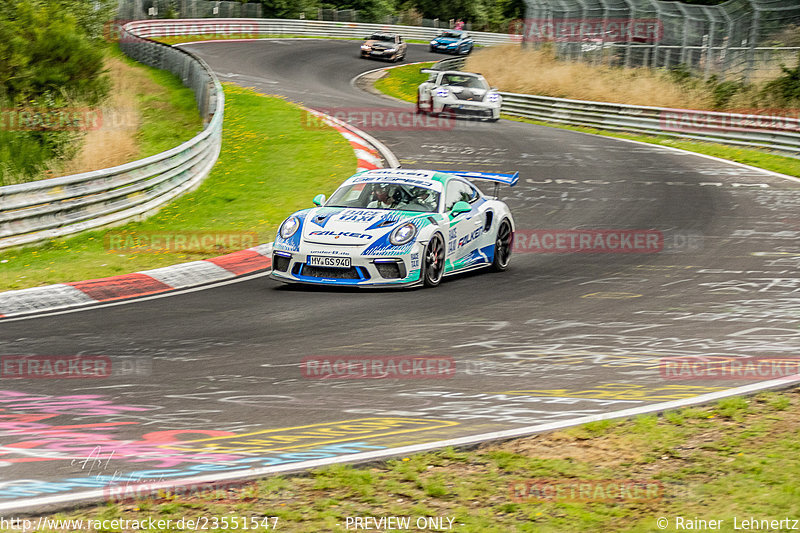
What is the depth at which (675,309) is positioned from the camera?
31.6ft

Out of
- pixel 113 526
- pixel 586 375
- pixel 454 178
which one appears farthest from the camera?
pixel 454 178

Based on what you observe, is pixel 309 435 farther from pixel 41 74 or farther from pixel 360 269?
pixel 41 74

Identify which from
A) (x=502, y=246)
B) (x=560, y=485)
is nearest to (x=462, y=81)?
(x=502, y=246)

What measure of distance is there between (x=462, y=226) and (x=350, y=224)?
1.47 m

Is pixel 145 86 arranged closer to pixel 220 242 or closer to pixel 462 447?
pixel 220 242

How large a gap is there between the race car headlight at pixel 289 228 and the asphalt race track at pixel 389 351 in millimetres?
639

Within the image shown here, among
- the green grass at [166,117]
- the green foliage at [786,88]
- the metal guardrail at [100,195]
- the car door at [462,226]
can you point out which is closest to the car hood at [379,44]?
the green grass at [166,117]

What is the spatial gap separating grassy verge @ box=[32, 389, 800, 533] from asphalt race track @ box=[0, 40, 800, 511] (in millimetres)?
370

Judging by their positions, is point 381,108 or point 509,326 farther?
point 381,108

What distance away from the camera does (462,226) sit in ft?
38.7

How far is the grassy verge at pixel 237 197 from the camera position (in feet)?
41.7

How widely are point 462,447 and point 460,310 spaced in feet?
14.4

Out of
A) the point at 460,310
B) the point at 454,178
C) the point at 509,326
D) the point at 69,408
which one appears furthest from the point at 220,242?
the point at 69,408

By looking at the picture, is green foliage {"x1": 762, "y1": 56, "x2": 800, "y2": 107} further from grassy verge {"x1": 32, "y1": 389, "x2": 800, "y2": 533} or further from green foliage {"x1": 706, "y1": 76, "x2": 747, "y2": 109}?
grassy verge {"x1": 32, "y1": 389, "x2": 800, "y2": 533}
